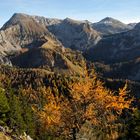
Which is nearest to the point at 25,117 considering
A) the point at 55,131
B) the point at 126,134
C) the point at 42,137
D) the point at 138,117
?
the point at 42,137

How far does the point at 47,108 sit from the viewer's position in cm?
3209

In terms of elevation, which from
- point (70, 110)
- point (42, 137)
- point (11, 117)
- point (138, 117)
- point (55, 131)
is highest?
point (70, 110)

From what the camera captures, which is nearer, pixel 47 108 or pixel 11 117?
pixel 47 108

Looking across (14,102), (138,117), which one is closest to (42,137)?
(14,102)

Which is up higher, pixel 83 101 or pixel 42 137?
pixel 83 101

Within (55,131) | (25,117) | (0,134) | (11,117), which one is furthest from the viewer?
(25,117)

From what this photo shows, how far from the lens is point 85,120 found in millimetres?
31156

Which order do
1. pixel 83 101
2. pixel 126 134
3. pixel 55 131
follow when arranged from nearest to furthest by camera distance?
pixel 83 101 < pixel 55 131 < pixel 126 134

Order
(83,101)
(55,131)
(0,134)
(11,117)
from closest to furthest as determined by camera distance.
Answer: (0,134), (83,101), (55,131), (11,117)

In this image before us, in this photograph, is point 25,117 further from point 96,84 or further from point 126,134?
point 96,84

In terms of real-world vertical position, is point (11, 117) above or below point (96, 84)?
below

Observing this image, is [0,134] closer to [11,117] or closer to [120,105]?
[120,105]

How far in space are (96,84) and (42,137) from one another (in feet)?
261

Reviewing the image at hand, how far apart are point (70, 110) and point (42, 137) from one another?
3117 inches
